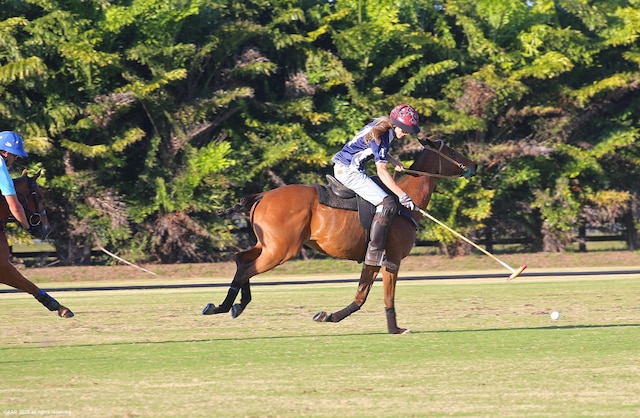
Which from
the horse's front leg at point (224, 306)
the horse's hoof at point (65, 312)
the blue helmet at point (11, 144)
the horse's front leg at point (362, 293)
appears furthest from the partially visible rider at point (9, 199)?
the horse's front leg at point (362, 293)

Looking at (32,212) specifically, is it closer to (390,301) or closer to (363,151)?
(363,151)

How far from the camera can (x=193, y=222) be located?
89.9 ft


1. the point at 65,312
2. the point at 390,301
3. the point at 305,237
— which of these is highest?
the point at 305,237

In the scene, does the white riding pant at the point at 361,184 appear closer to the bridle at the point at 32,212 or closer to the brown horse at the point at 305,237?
the brown horse at the point at 305,237

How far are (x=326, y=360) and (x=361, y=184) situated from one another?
3046 millimetres

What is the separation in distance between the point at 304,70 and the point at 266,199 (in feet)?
53.2

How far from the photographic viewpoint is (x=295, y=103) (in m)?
28.8

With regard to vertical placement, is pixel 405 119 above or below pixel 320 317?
above

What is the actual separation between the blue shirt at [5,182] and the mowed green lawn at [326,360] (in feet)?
5.17

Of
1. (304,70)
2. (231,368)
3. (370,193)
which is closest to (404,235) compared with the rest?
(370,193)

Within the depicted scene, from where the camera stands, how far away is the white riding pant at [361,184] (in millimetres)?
13047

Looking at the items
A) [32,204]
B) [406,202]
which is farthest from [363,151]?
[32,204]

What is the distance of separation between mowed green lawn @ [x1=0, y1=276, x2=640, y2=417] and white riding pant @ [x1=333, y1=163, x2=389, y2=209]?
4.88ft

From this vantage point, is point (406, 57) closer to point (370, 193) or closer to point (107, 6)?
point (107, 6)
